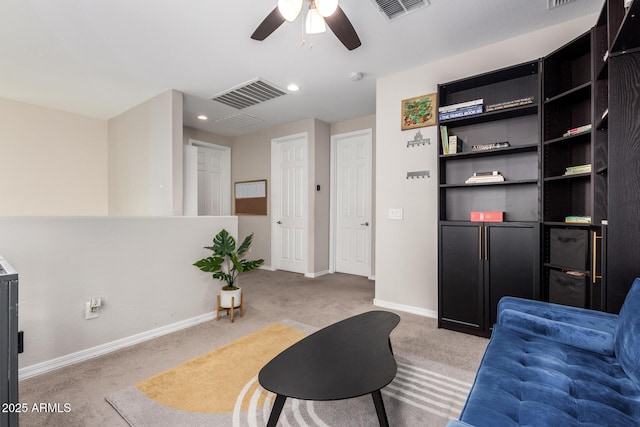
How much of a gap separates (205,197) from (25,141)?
2.48 meters

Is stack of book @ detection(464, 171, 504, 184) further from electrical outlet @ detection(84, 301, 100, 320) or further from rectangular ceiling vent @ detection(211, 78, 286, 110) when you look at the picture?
electrical outlet @ detection(84, 301, 100, 320)

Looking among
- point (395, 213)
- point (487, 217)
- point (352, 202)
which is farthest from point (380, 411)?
point (352, 202)

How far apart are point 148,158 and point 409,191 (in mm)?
3305

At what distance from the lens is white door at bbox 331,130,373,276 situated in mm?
4668

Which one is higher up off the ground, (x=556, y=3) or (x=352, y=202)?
(x=556, y=3)

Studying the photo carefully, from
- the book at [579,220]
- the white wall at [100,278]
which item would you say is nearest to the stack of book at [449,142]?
the book at [579,220]

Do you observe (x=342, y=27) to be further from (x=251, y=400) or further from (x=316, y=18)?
(x=251, y=400)

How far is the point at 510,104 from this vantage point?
245 centimetres

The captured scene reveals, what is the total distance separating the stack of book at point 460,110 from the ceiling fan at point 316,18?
111 centimetres

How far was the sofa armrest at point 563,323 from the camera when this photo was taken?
1354 millimetres

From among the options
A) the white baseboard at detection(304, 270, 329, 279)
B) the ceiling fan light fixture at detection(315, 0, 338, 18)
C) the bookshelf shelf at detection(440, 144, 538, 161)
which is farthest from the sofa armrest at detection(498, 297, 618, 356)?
the white baseboard at detection(304, 270, 329, 279)

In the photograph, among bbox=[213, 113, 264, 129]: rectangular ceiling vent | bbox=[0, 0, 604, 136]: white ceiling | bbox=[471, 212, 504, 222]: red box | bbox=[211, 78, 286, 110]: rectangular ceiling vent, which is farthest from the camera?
bbox=[213, 113, 264, 129]: rectangular ceiling vent

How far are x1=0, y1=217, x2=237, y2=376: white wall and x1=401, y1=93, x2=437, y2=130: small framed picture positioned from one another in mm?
2263

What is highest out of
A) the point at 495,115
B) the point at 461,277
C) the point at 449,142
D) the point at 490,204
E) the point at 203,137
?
the point at 203,137
